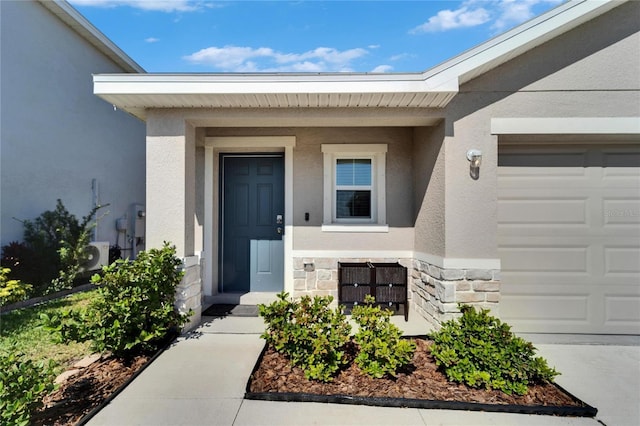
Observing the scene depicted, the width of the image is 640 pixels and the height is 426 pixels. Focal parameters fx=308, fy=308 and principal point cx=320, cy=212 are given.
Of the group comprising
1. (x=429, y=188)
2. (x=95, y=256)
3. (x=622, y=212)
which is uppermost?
(x=429, y=188)

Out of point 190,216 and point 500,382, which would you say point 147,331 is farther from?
point 500,382

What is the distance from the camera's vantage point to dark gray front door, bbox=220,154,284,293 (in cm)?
496

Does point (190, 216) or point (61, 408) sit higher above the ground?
point (190, 216)

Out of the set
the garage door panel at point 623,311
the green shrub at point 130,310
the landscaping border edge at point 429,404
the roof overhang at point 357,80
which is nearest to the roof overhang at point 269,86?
the roof overhang at point 357,80

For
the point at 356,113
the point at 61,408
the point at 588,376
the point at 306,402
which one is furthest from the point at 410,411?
the point at 356,113

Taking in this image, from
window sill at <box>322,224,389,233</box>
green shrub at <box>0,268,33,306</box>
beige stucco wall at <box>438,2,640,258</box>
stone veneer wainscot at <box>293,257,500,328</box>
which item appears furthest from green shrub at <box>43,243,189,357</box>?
beige stucco wall at <box>438,2,640,258</box>

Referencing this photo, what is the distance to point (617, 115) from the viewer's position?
3.48 metres

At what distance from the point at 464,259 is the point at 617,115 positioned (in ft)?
7.72

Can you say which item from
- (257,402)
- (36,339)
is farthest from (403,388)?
(36,339)

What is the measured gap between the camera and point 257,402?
2.35 m

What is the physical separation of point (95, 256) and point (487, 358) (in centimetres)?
715

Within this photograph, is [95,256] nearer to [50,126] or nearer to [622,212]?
[50,126]

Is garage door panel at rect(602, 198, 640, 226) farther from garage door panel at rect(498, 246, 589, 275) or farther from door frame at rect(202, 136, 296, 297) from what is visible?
door frame at rect(202, 136, 296, 297)

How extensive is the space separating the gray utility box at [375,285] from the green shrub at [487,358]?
137 cm
